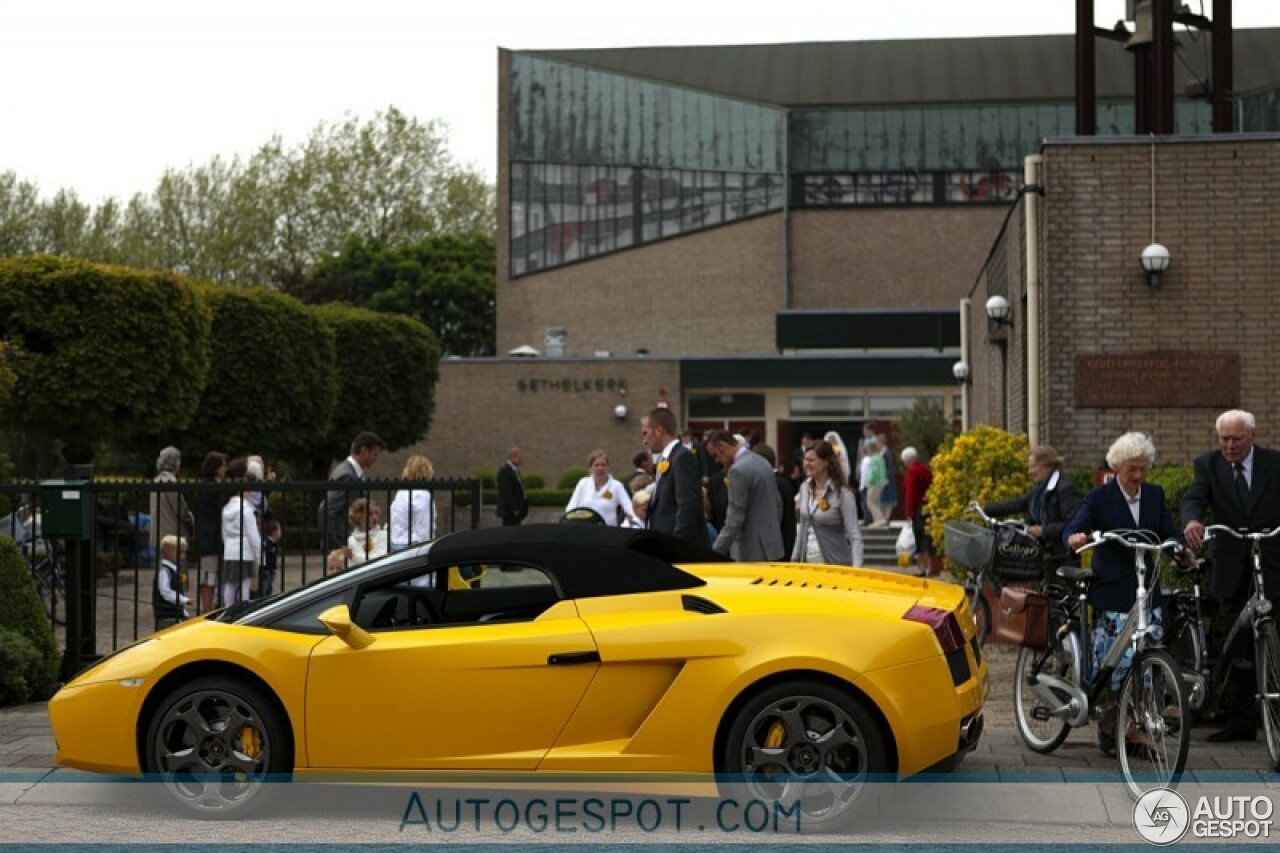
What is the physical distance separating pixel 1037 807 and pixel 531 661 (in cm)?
224

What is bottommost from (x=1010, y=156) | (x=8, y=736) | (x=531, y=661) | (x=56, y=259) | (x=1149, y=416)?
(x=8, y=736)

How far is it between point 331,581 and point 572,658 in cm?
128

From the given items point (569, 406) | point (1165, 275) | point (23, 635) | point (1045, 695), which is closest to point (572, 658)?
point (1045, 695)

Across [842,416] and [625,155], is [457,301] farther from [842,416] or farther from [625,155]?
[842,416]

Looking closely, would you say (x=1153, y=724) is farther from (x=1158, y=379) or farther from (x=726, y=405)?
(x=726, y=405)

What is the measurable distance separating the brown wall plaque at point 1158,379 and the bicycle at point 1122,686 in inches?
326

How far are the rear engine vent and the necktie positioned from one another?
3.12 meters

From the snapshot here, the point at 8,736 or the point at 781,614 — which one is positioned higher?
the point at 781,614

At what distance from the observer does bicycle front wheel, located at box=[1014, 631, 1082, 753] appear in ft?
28.6

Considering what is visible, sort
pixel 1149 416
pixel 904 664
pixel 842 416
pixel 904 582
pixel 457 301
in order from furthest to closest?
pixel 457 301 → pixel 842 416 → pixel 1149 416 → pixel 904 582 → pixel 904 664

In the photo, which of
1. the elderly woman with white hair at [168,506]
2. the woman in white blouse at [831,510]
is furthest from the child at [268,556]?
the woman in white blouse at [831,510]

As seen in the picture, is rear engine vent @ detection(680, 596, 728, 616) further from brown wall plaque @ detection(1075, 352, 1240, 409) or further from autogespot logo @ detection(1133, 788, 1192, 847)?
brown wall plaque @ detection(1075, 352, 1240, 409)

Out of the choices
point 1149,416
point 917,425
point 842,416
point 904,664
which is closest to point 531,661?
point 904,664

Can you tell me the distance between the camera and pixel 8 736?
9.84 metres
